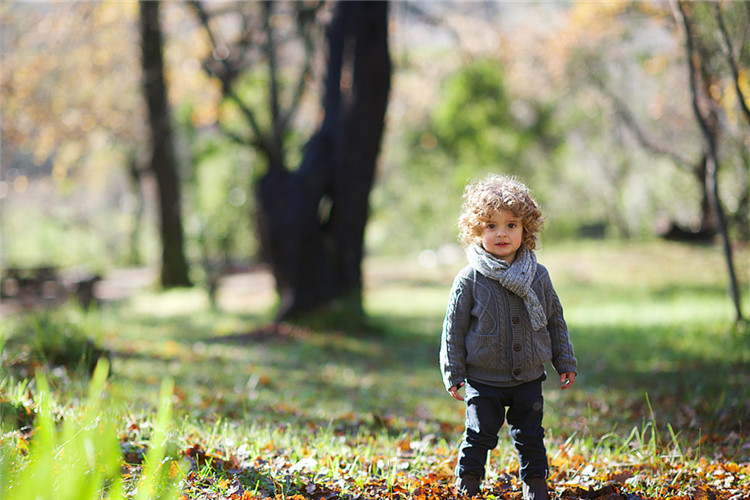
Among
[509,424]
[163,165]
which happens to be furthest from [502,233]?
[163,165]

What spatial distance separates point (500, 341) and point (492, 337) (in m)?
0.04

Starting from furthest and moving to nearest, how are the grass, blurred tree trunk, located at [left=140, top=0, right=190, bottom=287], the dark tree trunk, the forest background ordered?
1. blurred tree trunk, located at [left=140, top=0, right=190, bottom=287]
2. the dark tree trunk
3. the forest background
4. the grass

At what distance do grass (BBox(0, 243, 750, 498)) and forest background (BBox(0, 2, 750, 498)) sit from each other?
0.13 feet

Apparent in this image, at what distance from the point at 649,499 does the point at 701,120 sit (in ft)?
15.3

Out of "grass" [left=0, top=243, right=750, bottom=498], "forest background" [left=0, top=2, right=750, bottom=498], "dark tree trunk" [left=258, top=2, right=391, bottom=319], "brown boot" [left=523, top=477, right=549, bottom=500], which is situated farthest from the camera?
"dark tree trunk" [left=258, top=2, right=391, bottom=319]

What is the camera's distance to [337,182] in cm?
956

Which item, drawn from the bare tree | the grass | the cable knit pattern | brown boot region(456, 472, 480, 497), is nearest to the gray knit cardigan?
the cable knit pattern

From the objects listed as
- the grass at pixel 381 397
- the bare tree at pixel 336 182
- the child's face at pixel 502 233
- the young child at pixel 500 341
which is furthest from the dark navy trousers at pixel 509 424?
the bare tree at pixel 336 182

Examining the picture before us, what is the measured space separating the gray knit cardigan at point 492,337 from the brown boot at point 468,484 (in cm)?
45

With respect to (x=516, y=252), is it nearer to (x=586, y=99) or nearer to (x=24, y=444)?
(x=24, y=444)

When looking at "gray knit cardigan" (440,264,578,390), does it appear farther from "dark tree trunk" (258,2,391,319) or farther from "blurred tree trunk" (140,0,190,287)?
"blurred tree trunk" (140,0,190,287)

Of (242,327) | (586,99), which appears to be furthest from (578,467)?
(586,99)

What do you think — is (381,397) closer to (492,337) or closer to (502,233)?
(492,337)

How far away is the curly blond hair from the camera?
293 cm
